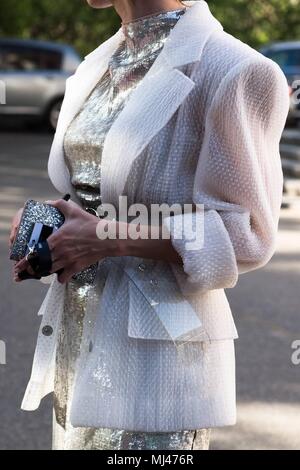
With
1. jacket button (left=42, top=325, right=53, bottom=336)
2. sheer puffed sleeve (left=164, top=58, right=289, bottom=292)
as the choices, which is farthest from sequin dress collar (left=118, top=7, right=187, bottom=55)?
jacket button (left=42, top=325, right=53, bottom=336)

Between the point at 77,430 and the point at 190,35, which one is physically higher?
the point at 190,35

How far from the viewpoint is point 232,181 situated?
203 centimetres

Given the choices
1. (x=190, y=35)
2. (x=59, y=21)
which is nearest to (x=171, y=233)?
(x=190, y=35)

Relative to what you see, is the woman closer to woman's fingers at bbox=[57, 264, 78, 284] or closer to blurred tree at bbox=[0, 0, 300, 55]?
Result: woman's fingers at bbox=[57, 264, 78, 284]

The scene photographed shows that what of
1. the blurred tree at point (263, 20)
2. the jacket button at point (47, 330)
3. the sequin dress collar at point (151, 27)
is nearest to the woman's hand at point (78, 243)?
the jacket button at point (47, 330)

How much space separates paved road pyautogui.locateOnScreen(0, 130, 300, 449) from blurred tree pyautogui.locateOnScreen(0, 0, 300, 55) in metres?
17.6

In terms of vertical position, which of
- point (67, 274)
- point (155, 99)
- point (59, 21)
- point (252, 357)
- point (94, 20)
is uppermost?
point (155, 99)

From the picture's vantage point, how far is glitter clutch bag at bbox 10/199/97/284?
6.85 ft

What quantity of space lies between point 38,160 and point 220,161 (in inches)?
647

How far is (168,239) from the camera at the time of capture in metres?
2.05

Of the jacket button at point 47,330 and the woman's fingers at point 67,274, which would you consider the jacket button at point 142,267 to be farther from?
the jacket button at point 47,330

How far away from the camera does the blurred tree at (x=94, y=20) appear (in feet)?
90.6

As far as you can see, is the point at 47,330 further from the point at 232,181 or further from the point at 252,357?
the point at 252,357

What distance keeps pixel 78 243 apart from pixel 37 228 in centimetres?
9
